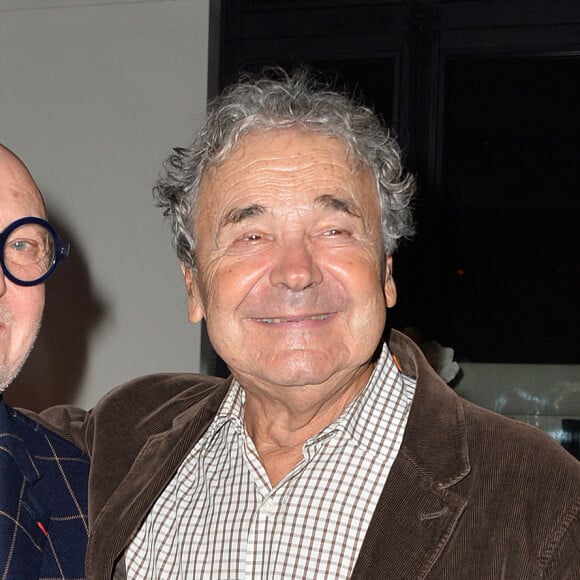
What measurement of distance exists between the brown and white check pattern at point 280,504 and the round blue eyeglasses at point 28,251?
1.25ft

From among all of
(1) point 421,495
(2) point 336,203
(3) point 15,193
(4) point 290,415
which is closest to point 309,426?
(4) point 290,415

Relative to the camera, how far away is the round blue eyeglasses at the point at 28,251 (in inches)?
55.2

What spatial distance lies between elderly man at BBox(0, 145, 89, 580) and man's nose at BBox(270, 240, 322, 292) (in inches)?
14.9

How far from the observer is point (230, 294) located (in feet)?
4.56

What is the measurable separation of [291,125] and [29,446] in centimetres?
66

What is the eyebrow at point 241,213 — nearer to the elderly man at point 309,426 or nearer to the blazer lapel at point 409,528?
the elderly man at point 309,426

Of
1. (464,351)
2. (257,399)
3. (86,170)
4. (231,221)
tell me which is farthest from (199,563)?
(464,351)

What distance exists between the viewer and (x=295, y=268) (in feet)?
4.36

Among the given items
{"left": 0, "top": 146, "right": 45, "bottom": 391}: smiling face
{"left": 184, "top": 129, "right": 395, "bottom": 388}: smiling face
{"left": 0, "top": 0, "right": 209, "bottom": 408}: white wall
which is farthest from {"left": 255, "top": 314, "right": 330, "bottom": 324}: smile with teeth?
{"left": 0, "top": 0, "right": 209, "bottom": 408}: white wall

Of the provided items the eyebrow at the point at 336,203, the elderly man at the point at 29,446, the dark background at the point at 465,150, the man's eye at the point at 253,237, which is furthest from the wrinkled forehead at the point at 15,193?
the dark background at the point at 465,150

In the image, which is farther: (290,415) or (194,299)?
(194,299)

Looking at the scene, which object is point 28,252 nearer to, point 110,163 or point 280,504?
point 280,504

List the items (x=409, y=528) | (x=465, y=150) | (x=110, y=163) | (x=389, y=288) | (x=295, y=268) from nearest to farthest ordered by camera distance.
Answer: (x=409, y=528) < (x=295, y=268) < (x=389, y=288) < (x=110, y=163) < (x=465, y=150)

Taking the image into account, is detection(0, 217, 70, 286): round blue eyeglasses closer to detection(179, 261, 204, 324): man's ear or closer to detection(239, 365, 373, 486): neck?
detection(179, 261, 204, 324): man's ear
